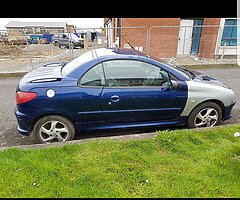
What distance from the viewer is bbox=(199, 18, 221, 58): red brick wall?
12125 millimetres

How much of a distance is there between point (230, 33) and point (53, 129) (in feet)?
39.3

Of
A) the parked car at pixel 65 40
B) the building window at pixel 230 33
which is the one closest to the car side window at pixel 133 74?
the building window at pixel 230 33

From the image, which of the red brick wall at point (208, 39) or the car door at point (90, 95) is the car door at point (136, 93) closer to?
the car door at point (90, 95)

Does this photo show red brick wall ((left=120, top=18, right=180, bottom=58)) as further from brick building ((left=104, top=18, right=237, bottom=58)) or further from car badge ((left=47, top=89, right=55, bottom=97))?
car badge ((left=47, top=89, right=55, bottom=97))

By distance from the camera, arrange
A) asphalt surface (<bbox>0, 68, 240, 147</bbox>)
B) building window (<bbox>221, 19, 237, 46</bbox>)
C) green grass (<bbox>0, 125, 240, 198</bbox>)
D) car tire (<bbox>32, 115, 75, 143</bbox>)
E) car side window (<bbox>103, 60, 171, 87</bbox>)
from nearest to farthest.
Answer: green grass (<bbox>0, 125, 240, 198</bbox>), car tire (<bbox>32, 115, 75, 143</bbox>), car side window (<bbox>103, 60, 171, 87</bbox>), asphalt surface (<bbox>0, 68, 240, 147</bbox>), building window (<bbox>221, 19, 237, 46</bbox>)

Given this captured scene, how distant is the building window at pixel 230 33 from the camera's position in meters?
12.0

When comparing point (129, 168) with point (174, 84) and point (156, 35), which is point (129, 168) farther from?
point (156, 35)

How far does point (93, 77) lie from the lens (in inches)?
145

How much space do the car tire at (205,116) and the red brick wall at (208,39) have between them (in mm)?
9398

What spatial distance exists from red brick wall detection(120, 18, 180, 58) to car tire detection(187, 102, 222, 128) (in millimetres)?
8521

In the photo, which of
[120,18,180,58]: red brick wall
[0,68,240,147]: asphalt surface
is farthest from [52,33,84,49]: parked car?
[0,68,240,147]: asphalt surface

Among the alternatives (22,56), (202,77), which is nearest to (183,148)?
(202,77)

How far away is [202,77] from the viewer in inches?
173

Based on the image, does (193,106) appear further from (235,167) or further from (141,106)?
(235,167)
